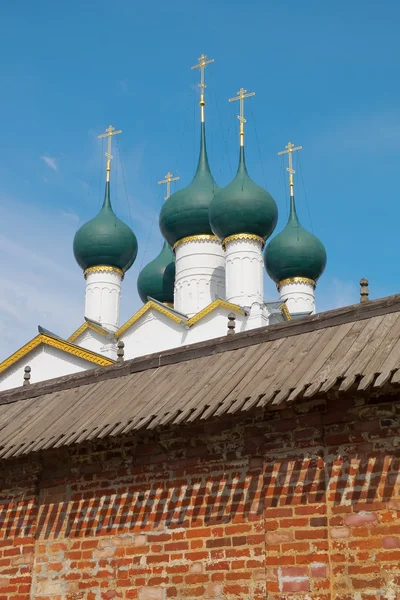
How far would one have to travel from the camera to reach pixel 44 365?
1916 centimetres

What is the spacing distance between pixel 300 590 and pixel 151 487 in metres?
1.59

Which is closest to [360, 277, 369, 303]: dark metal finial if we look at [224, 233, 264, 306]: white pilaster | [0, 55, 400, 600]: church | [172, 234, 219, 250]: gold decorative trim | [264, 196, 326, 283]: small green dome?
[0, 55, 400, 600]: church

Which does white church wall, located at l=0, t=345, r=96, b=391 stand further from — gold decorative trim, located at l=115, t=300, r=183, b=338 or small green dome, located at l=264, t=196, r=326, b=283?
small green dome, located at l=264, t=196, r=326, b=283

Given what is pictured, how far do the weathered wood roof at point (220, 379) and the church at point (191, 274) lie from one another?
10.2 metres

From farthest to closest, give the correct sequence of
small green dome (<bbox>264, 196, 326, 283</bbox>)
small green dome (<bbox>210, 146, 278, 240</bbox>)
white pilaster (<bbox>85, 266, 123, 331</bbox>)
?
small green dome (<bbox>264, 196, 326, 283</bbox>) < white pilaster (<bbox>85, 266, 123, 331</bbox>) < small green dome (<bbox>210, 146, 278, 240</bbox>)

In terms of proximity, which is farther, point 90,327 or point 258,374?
point 90,327

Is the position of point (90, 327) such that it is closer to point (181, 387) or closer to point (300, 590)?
point (181, 387)

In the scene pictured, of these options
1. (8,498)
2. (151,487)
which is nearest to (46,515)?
(8,498)

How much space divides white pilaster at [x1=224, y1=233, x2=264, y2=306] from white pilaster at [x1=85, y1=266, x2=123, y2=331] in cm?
393

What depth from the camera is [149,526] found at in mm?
6863

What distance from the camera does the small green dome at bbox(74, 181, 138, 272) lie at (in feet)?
77.3

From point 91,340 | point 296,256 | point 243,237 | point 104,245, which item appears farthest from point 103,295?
point 296,256

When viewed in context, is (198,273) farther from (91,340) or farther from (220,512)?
(220,512)

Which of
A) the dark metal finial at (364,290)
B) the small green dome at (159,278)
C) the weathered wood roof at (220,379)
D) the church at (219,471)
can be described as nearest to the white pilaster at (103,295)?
the small green dome at (159,278)
